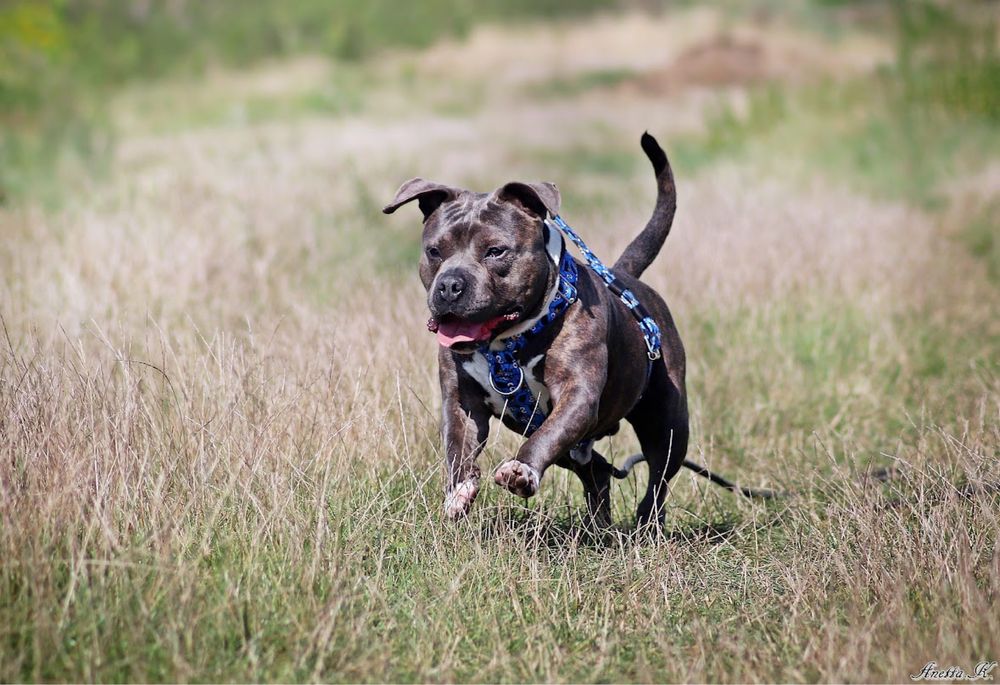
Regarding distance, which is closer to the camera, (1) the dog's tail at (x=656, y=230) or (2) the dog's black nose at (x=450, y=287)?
(2) the dog's black nose at (x=450, y=287)

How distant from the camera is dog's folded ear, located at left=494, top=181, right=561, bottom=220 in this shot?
4676mm

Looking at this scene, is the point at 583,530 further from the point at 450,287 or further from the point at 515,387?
the point at 450,287

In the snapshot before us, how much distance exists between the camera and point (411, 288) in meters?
8.31

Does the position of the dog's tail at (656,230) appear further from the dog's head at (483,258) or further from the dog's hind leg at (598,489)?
the dog's head at (483,258)

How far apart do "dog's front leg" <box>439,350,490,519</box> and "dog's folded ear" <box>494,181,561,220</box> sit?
0.62 meters

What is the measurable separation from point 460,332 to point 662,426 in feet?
4.50

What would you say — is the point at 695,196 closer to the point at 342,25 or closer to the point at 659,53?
the point at 342,25

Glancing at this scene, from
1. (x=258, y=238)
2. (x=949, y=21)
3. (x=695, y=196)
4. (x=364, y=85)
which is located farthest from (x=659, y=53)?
(x=258, y=238)

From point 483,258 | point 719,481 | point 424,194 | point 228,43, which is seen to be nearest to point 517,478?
point 483,258

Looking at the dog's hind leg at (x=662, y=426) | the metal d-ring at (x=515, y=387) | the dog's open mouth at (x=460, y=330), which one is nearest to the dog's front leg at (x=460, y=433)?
the metal d-ring at (x=515, y=387)

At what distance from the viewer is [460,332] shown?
4.55m

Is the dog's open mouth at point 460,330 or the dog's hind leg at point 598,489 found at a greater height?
the dog's open mouth at point 460,330

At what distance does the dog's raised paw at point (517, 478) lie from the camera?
425 centimetres

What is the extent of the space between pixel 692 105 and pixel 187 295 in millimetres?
24122
